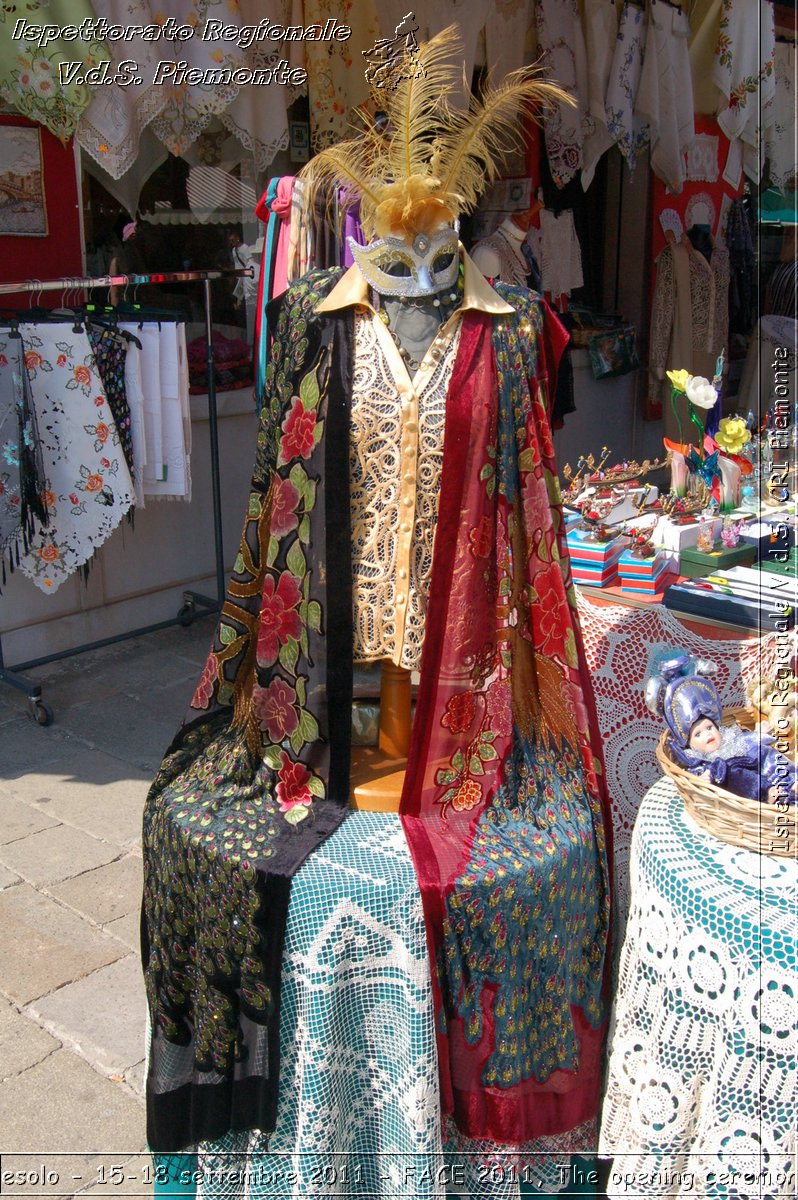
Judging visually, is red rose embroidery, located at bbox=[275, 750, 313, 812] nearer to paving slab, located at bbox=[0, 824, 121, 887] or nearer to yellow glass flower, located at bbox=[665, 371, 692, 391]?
paving slab, located at bbox=[0, 824, 121, 887]

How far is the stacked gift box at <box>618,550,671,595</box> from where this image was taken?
261cm

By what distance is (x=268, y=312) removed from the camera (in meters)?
2.21

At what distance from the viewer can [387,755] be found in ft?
7.08

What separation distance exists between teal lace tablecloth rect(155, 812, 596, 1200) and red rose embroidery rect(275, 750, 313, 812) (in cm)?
11

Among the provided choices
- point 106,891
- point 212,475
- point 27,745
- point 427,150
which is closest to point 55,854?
point 106,891

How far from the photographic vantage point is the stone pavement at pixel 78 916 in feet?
7.25

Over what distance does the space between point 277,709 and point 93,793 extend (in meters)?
1.86

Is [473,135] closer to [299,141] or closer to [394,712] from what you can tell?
[394,712]

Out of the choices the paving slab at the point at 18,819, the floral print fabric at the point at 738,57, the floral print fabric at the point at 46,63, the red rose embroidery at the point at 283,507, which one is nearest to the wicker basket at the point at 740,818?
the red rose embroidery at the point at 283,507

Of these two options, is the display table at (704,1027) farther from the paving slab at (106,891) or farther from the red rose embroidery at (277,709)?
the paving slab at (106,891)

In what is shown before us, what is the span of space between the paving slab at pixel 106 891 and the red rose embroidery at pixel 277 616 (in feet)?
4.32

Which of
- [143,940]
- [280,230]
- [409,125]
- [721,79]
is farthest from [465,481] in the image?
[721,79]

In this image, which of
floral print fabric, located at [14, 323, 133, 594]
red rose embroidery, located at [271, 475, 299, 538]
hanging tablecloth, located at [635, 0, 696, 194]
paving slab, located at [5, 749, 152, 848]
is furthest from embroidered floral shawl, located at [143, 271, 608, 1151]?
hanging tablecloth, located at [635, 0, 696, 194]

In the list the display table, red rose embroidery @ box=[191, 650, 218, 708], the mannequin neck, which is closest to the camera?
the display table
